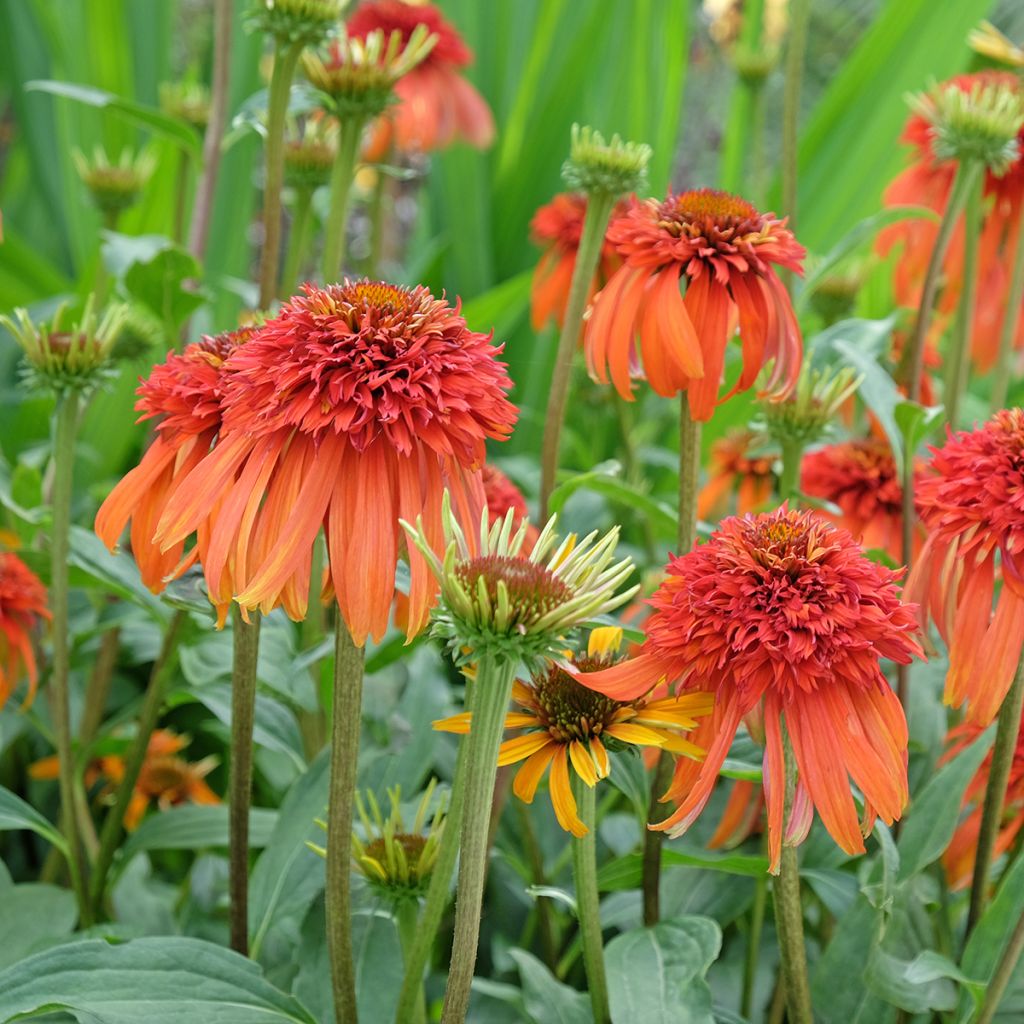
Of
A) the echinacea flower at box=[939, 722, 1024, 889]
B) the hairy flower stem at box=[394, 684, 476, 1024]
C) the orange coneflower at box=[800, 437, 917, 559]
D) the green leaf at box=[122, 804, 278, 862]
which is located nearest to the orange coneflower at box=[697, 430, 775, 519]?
the orange coneflower at box=[800, 437, 917, 559]

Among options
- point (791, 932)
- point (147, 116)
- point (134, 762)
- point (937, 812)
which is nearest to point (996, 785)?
point (937, 812)

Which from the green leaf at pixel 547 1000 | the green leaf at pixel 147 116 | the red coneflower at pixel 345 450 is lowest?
the green leaf at pixel 547 1000

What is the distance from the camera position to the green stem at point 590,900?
57cm

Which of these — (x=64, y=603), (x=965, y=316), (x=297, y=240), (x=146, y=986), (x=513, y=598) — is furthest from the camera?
(x=297, y=240)

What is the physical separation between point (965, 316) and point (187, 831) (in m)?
0.64

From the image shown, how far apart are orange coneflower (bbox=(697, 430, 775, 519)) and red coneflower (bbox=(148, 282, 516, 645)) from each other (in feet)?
2.02

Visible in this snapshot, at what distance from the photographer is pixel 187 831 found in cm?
81

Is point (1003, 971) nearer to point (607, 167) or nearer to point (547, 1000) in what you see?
point (547, 1000)

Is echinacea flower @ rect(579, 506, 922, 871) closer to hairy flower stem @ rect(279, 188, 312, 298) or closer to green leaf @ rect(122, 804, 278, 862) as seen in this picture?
green leaf @ rect(122, 804, 278, 862)

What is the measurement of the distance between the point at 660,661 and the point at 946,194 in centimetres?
72

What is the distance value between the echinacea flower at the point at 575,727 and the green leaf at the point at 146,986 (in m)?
0.16

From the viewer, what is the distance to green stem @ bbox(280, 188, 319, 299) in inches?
38.4

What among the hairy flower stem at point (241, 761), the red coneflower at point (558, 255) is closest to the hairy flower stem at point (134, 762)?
the hairy flower stem at point (241, 761)

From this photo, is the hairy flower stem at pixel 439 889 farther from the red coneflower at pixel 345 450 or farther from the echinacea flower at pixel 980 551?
the echinacea flower at pixel 980 551
